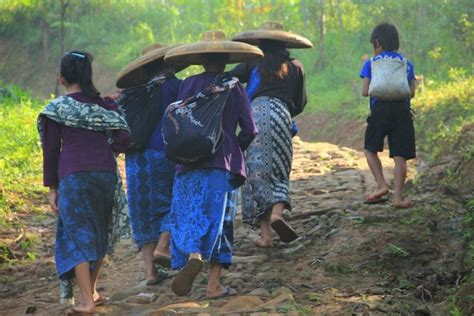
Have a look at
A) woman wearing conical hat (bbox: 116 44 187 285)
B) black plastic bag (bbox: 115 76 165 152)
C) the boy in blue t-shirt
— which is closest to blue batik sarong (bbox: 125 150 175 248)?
woman wearing conical hat (bbox: 116 44 187 285)

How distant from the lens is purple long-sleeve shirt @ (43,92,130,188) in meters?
4.97

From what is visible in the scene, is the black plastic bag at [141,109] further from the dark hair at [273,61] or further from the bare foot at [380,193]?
the bare foot at [380,193]

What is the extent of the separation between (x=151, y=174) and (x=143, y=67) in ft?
2.55

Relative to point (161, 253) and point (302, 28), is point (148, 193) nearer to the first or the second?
point (161, 253)

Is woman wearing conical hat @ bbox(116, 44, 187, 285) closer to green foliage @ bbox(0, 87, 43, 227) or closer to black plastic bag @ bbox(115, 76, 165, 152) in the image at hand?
black plastic bag @ bbox(115, 76, 165, 152)

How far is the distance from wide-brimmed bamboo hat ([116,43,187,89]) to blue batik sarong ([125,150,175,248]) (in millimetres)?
556

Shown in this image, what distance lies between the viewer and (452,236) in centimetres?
626

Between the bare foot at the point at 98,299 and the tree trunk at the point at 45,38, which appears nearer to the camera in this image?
the bare foot at the point at 98,299

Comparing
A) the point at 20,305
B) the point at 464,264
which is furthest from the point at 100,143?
the point at 464,264

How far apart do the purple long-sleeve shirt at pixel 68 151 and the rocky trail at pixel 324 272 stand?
882 mm

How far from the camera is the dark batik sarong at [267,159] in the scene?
6.36 metres

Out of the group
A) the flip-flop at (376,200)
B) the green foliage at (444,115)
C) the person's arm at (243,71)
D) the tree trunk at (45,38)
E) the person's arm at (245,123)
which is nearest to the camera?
the person's arm at (245,123)

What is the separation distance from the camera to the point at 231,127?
5324 mm

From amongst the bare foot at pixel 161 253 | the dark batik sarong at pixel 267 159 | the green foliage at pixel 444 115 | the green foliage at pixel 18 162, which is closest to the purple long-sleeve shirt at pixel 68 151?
the bare foot at pixel 161 253
